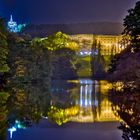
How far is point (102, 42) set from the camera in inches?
3976

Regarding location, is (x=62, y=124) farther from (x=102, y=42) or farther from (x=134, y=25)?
(x=102, y=42)

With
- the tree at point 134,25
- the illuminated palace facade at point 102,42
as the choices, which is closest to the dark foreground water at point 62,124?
the tree at point 134,25

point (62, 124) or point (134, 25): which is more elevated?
point (134, 25)

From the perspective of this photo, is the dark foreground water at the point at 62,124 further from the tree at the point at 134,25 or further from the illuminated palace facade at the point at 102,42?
the illuminated palace facade at the point at 102,42

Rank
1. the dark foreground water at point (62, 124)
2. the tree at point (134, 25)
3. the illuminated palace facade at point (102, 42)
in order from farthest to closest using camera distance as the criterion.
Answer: the illuminated palace facade at point (102, 42)
the tree at point (134, 25)
the dark foreground water at point (62, 124)

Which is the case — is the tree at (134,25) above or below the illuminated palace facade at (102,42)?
below

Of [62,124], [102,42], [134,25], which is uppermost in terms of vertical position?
[102,42]

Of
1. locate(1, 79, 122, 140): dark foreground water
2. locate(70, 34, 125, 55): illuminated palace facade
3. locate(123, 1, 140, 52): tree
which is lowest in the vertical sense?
locate(1, 79, 122, 140): dark foreground water

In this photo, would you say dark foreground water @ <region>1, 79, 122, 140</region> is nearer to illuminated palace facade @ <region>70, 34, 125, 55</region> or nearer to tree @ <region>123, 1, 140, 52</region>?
tree @ <region>123, 1, 140, 52</region>

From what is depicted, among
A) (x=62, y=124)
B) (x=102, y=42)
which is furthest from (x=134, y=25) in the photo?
(x=102, y=42)

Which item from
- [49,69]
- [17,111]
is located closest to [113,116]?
[17,111]

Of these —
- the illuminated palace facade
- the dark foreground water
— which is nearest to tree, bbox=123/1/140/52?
the dark foreground water

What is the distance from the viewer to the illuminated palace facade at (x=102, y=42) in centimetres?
9736

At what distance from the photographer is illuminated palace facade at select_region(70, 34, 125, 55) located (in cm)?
9736
